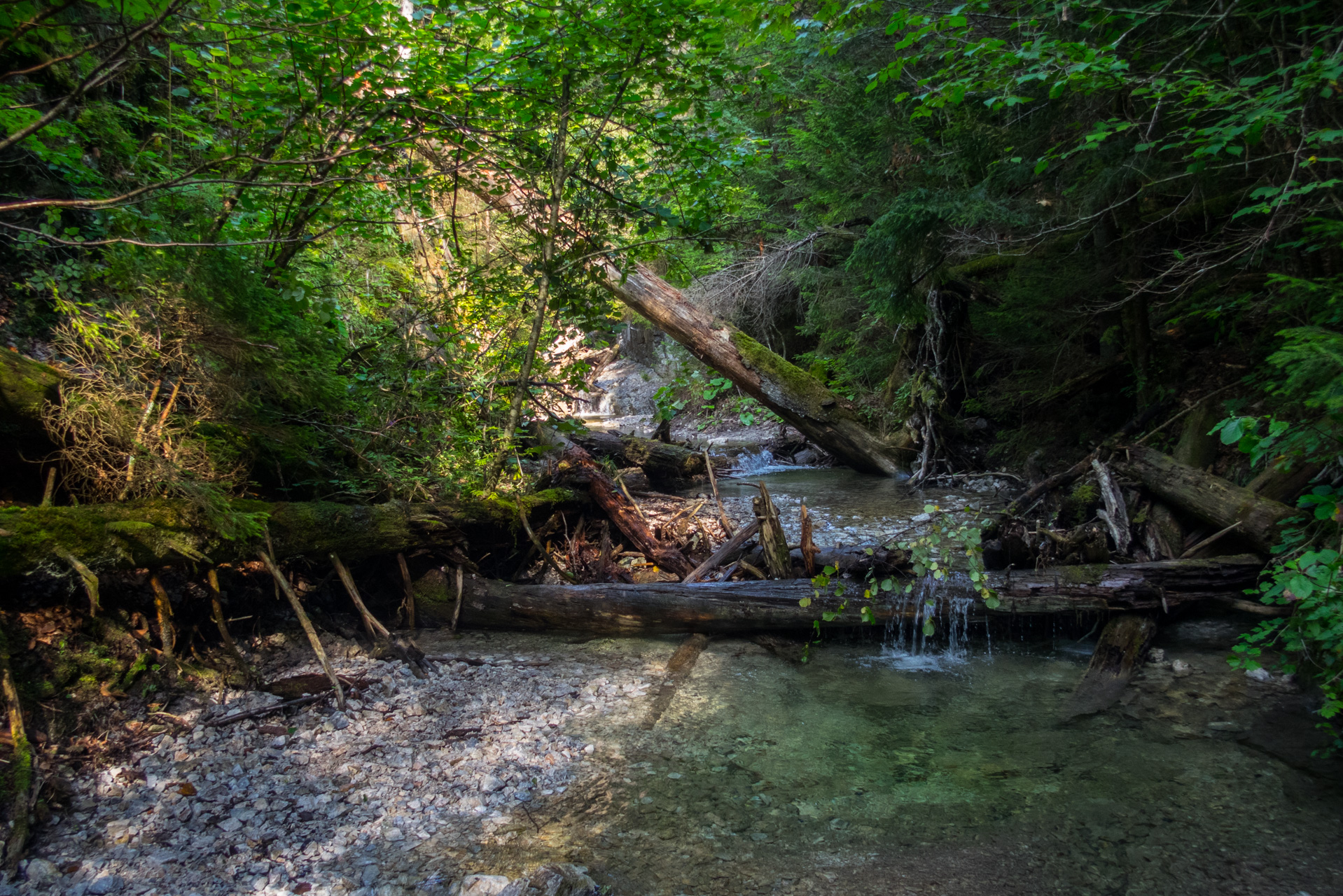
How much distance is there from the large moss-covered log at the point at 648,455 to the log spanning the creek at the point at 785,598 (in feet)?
13.4

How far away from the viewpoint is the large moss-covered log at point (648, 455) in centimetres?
948

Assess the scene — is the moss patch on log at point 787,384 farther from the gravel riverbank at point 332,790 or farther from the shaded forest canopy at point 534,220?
the gravel riverbank at point 332,790

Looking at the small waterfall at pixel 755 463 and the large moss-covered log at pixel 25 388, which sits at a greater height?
the large moss-covered log at pixel 25 388

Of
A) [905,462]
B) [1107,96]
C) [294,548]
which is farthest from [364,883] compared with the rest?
[905,462]

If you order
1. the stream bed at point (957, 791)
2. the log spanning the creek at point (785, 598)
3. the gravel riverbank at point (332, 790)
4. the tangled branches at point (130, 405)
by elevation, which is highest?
the tangled branches at point (130, 405)

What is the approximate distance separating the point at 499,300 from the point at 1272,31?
5839 millimetres

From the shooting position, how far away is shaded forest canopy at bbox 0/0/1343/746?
11.6 feet

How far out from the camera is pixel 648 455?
9570 mm

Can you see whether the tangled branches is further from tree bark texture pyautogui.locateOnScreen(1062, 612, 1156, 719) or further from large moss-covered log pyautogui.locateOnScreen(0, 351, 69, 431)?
tree bark texture pyautogui.locateOnScreen(1062, 612, 1156, 719)

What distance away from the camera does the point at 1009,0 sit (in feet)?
18.7

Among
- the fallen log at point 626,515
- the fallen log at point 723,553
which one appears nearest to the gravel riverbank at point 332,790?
the fallen log at point 723,553

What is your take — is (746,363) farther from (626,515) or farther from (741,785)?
(741,785)

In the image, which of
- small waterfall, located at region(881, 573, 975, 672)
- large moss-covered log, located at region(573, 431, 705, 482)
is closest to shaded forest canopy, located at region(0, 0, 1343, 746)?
large moss-covered log, located at region(573, 431, 705, 482)

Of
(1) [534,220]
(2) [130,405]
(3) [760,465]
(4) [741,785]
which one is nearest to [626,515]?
(1) [534,220]
